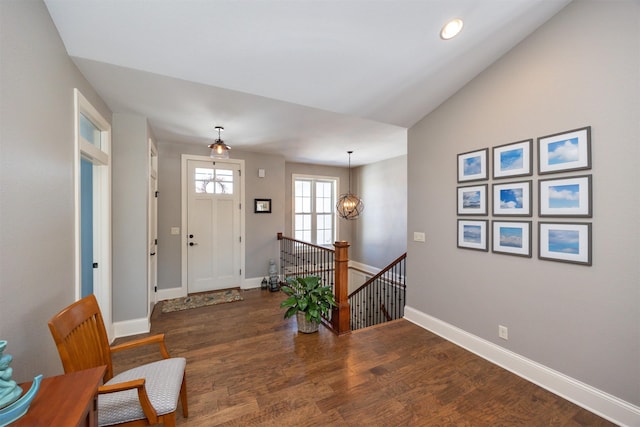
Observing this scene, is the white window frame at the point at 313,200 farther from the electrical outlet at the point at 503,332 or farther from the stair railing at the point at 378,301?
the electrical outlet at the point at 503,332

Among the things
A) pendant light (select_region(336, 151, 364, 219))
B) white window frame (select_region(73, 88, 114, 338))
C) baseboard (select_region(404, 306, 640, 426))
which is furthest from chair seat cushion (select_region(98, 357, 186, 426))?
pendant light (select_region(336, 151, 364, 219))

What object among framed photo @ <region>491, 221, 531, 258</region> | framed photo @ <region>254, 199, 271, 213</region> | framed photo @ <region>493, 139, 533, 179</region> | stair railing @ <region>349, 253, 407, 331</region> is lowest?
stair railing @ <region>349, 253, 407, 331</region>

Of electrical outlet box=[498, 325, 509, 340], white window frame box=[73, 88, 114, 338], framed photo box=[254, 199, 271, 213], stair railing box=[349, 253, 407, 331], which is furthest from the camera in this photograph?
stair railing box=[349, 253, 407, 331]

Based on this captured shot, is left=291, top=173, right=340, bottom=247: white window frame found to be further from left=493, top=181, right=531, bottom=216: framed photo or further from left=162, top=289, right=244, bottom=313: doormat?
left=493, top=181, right=531, bottom=216: framed photo

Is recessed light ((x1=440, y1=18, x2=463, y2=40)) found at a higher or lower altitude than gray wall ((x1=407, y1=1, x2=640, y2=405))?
higher

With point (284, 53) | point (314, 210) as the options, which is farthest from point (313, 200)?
point (284, 53)

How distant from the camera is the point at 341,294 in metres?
2.99

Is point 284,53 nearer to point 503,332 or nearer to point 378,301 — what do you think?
point 503,332

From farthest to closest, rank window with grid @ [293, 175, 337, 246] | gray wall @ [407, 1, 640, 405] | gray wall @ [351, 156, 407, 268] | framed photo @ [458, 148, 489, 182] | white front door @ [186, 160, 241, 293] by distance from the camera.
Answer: window with grid @ [293, 175, 337, 246], gray wall @ [351, 156, 407, 268], white front door @ [186, 160, 241, 293], framed photo @ [458, 148, 489, 182], gray wall @ [407, 1, 640, 405]

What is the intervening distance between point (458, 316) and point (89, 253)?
13.1ft

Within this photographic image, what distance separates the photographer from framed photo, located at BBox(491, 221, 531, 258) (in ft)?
7.22

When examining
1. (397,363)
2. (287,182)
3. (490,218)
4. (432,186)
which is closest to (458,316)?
(397,363)

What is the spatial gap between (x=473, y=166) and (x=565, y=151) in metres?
→ 0.71

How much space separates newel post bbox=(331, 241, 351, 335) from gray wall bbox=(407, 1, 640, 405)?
44.9 inches
